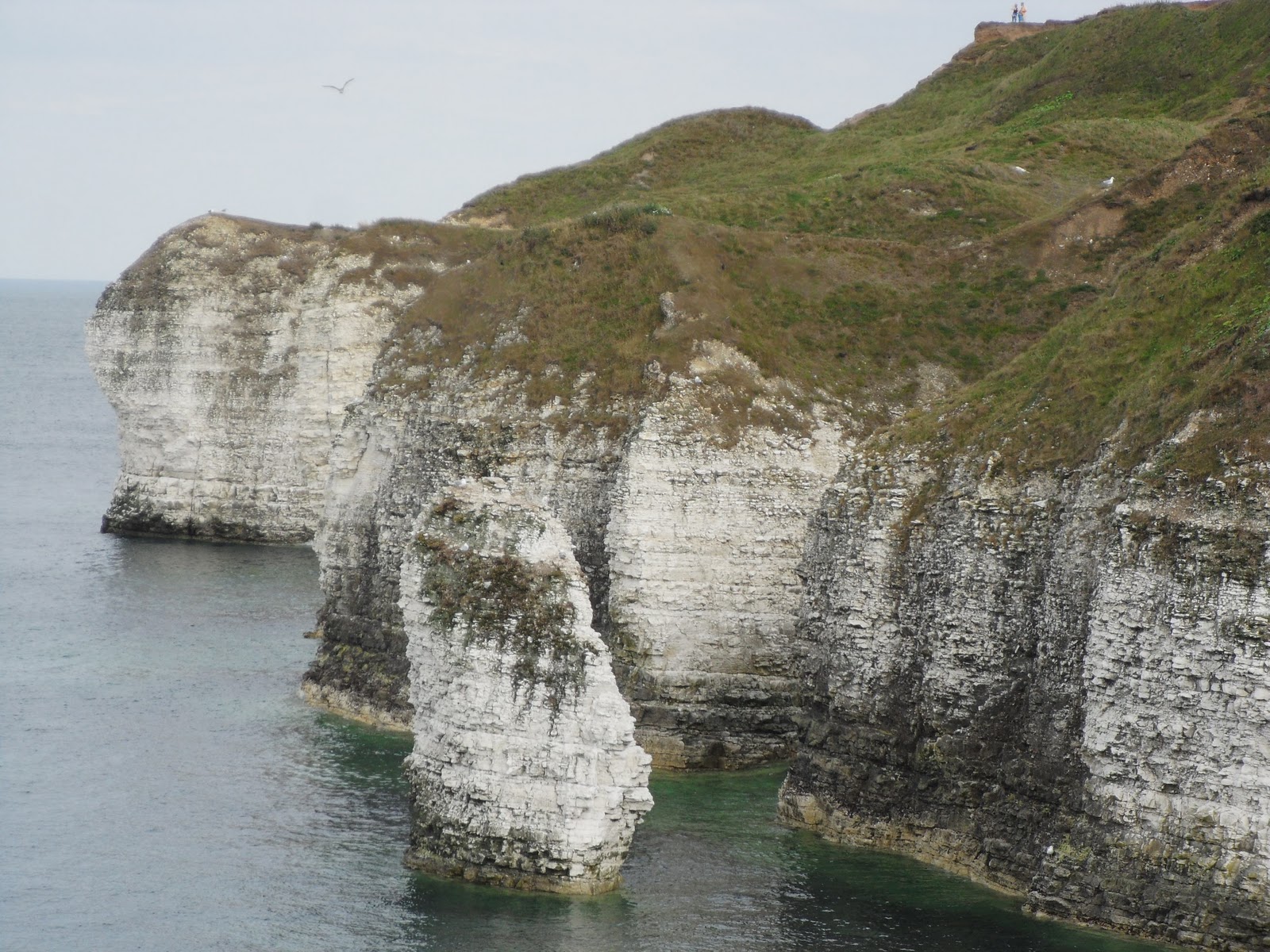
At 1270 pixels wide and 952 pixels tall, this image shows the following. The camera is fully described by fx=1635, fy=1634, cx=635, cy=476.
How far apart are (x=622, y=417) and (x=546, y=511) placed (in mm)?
12806

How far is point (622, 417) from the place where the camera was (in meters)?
51.2

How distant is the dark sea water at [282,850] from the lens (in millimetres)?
34125

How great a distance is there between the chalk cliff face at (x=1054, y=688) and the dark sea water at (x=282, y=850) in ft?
4.65

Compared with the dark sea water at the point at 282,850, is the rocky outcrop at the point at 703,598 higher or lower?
higher

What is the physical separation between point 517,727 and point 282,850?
7761mm

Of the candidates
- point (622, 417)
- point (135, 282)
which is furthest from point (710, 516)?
point (135, 282)

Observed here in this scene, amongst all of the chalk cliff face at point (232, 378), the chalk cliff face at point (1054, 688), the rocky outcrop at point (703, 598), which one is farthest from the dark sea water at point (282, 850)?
the chalk cliff face at point (232, 378)

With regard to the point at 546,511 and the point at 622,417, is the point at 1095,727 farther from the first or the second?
the point at 622,417

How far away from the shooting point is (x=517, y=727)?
36062 millimetres

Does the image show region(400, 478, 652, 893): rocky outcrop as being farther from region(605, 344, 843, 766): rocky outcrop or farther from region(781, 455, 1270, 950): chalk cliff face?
region(605, 344, 843, 766): rocky outcrop

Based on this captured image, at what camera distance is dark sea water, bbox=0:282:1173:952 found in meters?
34.1

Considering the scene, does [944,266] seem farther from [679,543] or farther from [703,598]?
[703,598]

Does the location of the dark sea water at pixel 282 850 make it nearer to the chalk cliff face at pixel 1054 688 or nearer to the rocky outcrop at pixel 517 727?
the rocky outcrop at pixel 517 727

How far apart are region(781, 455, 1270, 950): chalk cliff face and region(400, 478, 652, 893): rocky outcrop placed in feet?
23.9
